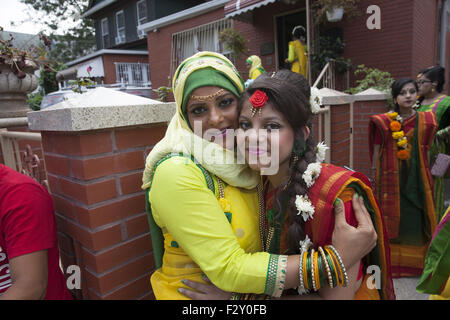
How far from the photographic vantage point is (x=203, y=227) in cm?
111

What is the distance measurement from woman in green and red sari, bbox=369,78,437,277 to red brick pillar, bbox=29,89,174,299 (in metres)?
2.94

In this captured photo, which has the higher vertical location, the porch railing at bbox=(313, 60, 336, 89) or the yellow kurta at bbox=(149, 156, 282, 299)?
the porch railing at bbox=(313, 60, 336, 89)

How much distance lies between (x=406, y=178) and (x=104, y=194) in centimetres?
346

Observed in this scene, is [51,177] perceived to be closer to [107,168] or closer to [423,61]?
[107,168]

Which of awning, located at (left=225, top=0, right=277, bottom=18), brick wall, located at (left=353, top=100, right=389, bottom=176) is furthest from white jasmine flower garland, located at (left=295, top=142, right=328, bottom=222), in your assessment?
awning, located at (left=225, top=0, right=277, bottom=18)

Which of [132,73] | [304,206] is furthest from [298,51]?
[132,73]

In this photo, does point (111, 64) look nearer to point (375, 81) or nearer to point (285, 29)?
point (285, 29)

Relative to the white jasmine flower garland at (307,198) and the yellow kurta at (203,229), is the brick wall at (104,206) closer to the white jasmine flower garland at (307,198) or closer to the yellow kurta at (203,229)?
the yellow kurta at (203,229)

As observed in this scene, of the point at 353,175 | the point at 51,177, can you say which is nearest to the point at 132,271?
the point at 51,177

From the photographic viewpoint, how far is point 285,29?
30.7 feet

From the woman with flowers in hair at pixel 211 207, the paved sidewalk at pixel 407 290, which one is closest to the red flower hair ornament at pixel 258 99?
the woman with flowers in hair at pixel 211 207

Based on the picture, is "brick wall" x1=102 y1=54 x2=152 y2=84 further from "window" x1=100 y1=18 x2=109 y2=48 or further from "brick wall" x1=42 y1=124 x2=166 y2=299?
"brick wall" x1=42 y1=124 x2=166 y2=299

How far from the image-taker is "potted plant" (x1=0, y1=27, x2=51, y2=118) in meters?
2.63

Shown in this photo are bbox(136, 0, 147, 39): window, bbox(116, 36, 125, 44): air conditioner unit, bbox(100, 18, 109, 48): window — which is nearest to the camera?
bbox(136, 0, 147, 39): window
